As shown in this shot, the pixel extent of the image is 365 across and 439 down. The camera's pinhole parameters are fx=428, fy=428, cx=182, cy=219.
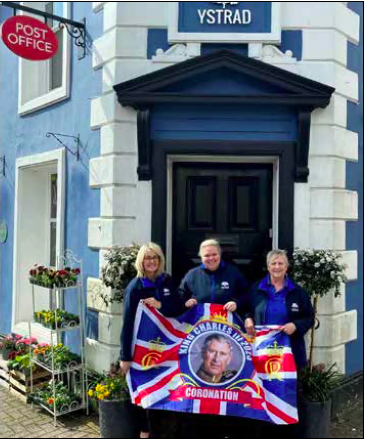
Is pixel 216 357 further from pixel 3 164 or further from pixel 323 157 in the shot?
pixel 3 164

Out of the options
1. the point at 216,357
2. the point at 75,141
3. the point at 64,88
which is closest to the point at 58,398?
the point at 216,357

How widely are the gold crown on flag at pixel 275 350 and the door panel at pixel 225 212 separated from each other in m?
1.11

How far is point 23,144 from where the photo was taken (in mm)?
6473

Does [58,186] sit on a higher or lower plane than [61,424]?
higher

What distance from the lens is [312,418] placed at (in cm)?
387

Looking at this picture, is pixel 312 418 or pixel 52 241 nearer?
pixel 312 418

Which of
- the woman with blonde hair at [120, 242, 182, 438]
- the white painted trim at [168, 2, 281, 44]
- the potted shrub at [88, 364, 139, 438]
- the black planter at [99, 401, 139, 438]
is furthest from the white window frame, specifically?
the black planter at [99, 401, 139, 438]

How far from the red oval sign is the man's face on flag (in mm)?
3733

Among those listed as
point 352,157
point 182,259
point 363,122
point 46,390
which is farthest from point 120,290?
point 363,122

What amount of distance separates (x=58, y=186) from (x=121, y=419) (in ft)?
9.77

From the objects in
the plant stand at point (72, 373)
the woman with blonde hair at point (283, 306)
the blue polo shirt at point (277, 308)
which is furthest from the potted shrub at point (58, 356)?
the blue polo shirt at point (277, 308)

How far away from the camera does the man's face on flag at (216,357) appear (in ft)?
12.4

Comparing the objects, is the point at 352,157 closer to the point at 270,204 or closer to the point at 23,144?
the point at 270,204

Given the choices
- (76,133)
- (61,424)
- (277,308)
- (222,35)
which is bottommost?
(61,424)
